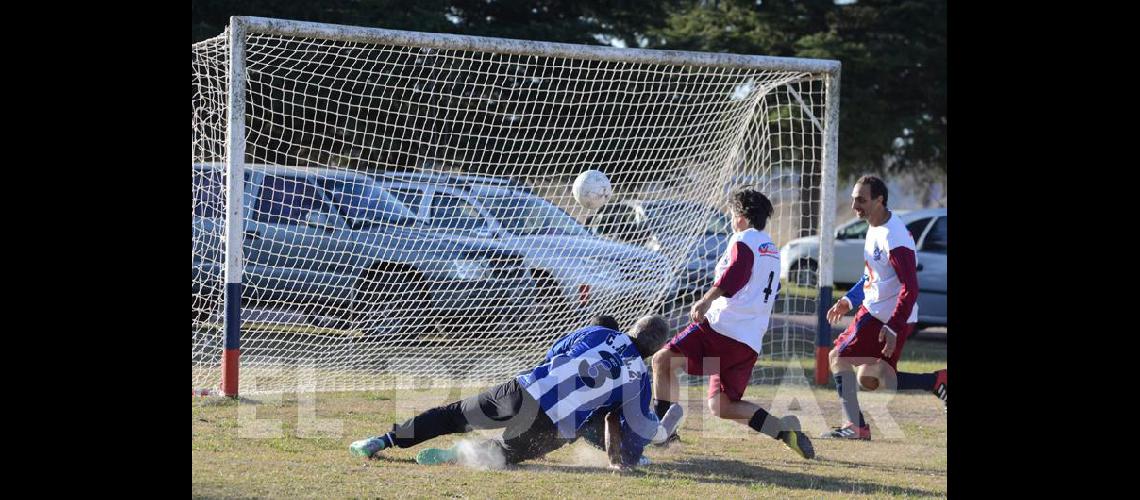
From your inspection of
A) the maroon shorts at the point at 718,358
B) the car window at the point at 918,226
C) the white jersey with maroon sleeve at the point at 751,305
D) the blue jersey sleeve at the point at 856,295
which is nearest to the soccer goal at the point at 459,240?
the blue jersey sleeve at the point at 856,295

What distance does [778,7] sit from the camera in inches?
788

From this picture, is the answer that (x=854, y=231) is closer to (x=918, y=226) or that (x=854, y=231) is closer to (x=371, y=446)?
(x=918, y=226)

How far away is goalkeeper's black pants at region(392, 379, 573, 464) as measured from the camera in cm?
560

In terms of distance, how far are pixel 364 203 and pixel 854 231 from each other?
1025 centimetres

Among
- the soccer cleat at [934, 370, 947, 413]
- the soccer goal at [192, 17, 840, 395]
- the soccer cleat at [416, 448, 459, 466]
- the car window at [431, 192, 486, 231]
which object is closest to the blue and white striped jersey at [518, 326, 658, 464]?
the soccer cleat at [416, 448, 459, 466]

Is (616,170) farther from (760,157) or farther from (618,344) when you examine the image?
(618,344)

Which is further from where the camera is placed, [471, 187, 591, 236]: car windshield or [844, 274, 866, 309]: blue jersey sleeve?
[471, 187, 591, 236]: car windshield

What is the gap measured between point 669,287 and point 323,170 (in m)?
3.14

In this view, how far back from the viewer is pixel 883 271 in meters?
6.69

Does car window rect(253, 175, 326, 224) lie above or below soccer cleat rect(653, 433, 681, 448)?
above

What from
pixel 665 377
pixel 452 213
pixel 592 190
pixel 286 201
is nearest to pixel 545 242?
pixel 452 213

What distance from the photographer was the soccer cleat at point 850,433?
705 cm

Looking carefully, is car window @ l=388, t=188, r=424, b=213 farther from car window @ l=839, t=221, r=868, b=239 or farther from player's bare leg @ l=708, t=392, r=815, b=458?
car window @ l=839, t=221, r=868, b=239

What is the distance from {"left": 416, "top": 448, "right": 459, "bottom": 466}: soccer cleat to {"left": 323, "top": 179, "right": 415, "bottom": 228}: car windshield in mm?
3880
